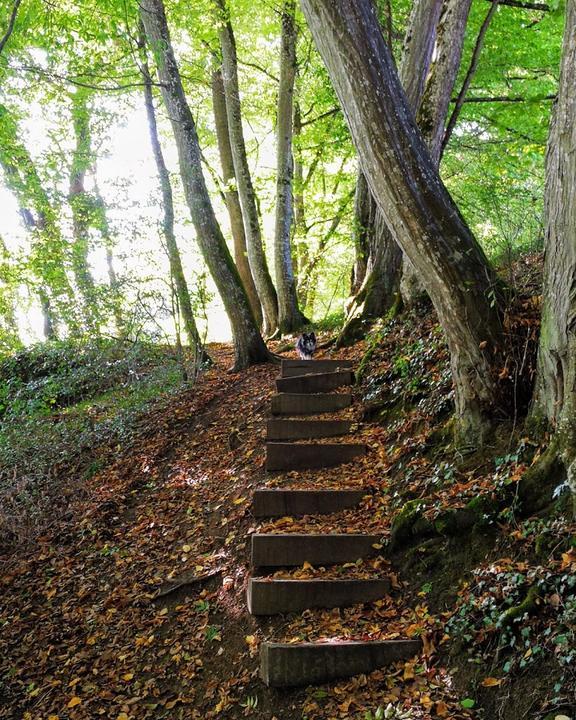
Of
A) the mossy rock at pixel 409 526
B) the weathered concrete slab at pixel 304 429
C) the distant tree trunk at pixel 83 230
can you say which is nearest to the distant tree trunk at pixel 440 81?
the weathered concrete slab at pixel 304 429

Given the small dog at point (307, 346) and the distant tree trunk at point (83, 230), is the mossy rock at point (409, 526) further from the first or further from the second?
the distant tree trunk at point (83, 230)

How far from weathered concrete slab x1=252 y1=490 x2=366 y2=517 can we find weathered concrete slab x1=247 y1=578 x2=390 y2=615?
3.20 feet

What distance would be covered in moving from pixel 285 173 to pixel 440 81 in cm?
493

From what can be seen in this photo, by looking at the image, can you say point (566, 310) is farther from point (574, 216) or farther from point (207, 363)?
point (207, 363)

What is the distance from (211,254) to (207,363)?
7.40 feet

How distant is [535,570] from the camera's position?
3.25 meters

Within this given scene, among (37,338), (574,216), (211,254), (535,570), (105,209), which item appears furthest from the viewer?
(37,338)

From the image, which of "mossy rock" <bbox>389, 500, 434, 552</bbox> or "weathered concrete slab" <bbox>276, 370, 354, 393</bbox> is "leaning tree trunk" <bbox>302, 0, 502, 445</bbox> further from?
"weathered concrete slab" <bbox>276, 370, 354, 393</bbox>

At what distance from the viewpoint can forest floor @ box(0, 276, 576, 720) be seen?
10.3ft

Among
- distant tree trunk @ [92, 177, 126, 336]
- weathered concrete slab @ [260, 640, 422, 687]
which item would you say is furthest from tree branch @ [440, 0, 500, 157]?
distant tree trunk @ [92, 177, 126, 336]

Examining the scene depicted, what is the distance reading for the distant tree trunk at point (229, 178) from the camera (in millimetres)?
13523

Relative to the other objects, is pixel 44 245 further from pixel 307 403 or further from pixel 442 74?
pixel 442 74

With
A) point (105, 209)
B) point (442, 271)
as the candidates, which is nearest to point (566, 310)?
point (442, 271)

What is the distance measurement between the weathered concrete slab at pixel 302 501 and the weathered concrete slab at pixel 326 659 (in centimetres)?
156
